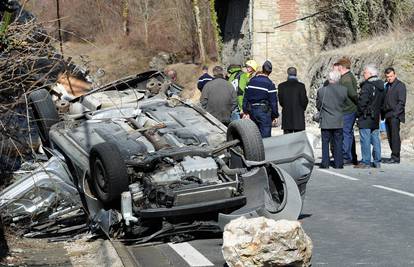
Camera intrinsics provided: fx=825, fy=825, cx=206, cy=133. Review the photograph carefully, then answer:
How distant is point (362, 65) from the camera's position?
23.4 meters

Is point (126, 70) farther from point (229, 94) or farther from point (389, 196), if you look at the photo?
point (389, 196)

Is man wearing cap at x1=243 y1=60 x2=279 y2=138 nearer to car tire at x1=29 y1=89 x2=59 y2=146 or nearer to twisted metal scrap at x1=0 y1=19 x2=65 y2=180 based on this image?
car tire at x1=29 y1=89 x2=59 y2=146

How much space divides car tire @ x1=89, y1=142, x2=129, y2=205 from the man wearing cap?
18.0 feet

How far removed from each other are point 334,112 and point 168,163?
6.94m

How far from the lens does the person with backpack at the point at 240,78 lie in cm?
1554

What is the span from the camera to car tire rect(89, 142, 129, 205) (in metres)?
8.45

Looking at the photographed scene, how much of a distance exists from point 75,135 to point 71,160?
0.38 m

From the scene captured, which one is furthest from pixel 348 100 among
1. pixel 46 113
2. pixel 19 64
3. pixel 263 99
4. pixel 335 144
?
pixel 19 64

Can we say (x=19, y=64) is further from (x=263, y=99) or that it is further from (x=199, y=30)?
(x=199, y=30)

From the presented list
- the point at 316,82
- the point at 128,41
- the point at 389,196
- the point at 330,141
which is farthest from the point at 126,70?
the point at 389,196

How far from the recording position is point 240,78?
16.5 m

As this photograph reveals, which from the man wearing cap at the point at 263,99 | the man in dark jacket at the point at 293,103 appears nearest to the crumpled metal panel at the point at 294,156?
the man wearing cap at the point at 263,99

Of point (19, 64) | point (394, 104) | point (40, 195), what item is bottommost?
point (40, 195)

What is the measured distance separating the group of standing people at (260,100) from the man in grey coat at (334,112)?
44cm
